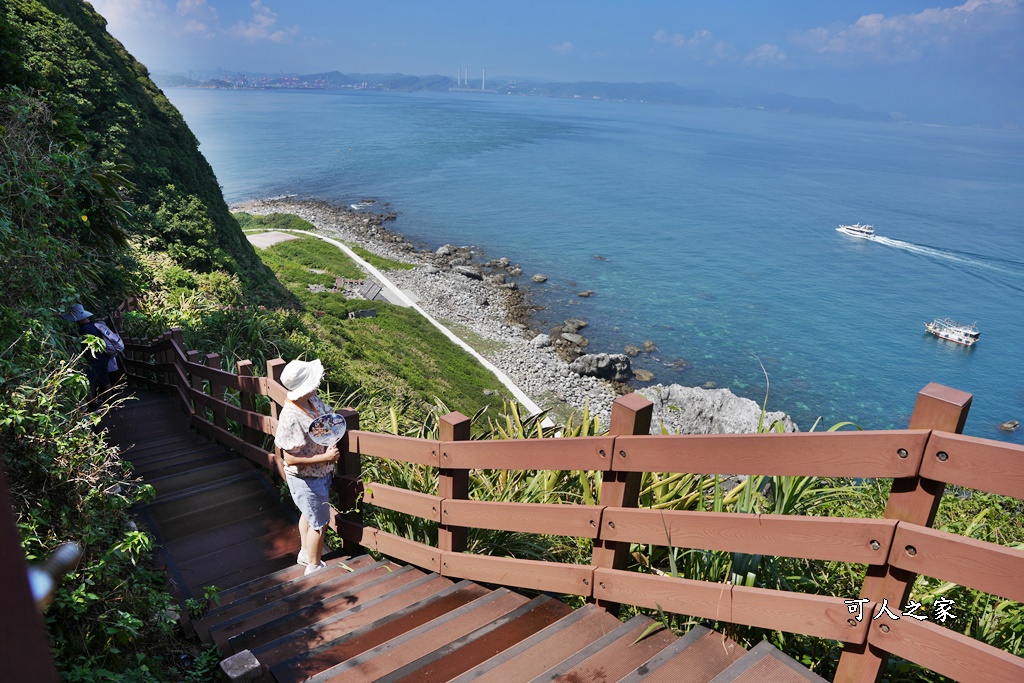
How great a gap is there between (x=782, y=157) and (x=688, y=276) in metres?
117

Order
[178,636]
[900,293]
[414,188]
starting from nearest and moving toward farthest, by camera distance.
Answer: [178,636]
[900,293]
[414,188]

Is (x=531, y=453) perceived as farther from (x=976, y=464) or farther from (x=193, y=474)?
(x=193, y=474)

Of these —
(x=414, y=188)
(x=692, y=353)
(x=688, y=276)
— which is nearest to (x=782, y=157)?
(x=414, y=188)

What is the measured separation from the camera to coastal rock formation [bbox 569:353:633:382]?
35406mm

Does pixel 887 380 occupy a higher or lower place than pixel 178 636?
lower

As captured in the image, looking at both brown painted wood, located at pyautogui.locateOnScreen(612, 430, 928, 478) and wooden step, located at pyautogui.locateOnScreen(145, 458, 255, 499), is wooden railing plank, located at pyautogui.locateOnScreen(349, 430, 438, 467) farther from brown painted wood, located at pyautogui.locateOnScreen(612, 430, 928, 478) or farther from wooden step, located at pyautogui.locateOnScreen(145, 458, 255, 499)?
wooden step, located at pyautogui.locateOnScreen(145, 458, 255, 499)

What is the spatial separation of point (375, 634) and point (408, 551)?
1.00 meters

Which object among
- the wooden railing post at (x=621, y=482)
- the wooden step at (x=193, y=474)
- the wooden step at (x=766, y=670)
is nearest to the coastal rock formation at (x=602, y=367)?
the wooden step at (x=193, y=474)

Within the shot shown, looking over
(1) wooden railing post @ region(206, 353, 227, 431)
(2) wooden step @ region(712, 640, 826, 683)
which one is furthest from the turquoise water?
(2) wooden step @ region(712, 640, 826, 683)

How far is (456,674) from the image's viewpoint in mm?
3115

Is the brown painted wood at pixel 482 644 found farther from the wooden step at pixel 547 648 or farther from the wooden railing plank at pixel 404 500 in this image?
the wooden railing plank at pixel 404 500

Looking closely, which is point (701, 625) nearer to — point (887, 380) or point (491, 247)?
point (887, 380)

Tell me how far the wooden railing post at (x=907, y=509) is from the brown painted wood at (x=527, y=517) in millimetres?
1285

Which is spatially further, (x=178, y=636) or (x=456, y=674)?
(x=178, y=636)
